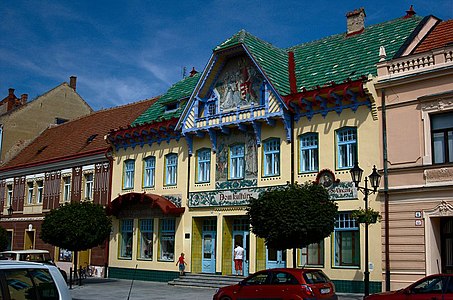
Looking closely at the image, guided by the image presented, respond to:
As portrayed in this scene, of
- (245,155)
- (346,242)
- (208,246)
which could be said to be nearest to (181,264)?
(208,246)

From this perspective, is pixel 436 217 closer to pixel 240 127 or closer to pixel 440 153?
pixel 440 153

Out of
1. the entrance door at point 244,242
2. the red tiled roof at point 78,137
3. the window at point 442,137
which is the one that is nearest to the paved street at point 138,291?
the entrance door at point 244,242

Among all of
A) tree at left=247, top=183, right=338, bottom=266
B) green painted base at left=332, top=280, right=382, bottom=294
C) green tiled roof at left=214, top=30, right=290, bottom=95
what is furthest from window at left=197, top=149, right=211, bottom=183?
green painted base at left=332, top=280, right=382, bottom=294

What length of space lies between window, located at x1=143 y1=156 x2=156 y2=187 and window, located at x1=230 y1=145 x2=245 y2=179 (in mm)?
5560

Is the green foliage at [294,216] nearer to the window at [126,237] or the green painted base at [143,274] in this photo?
the green painted base at [143,274]

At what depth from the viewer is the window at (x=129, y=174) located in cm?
3153

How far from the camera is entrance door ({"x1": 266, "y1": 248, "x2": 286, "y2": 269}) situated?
23.6 metres

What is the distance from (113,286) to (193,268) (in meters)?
3.89

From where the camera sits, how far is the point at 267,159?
25.1 m

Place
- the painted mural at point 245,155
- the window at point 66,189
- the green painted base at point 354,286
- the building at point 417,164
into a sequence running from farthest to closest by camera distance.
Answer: the window at point 66,189 → the painted mural at point 245,155 → the green painted base at point 354,286 → the building at point 417,164

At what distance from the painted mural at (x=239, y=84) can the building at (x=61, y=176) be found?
365 inches

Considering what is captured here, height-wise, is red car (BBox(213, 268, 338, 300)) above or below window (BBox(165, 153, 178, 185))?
below

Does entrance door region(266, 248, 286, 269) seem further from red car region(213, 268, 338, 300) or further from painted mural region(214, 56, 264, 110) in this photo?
red car region(213, 268, 338, 300)

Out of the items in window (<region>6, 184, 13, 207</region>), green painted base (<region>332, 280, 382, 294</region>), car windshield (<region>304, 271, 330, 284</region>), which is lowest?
green painted base (<region>332, 280, 382, 294</region>)
